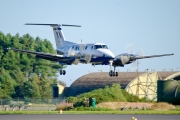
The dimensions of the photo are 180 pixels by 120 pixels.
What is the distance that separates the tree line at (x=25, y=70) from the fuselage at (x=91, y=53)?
150 ft

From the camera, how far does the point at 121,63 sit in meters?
91.1

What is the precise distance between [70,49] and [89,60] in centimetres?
528

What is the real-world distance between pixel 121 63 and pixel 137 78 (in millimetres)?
37106

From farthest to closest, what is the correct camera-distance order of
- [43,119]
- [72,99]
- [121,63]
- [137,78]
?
1. [137,78]
2. [72,99]
3. [121,63]
4. [43,119]

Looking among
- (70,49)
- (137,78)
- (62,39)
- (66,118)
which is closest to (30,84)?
(137,78)

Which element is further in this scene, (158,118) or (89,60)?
(89,60)

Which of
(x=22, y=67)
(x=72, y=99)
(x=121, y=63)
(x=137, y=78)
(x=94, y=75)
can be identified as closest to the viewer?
(x=121, y=63)

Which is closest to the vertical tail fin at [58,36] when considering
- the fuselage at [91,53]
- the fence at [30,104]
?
the fence at [30,104]

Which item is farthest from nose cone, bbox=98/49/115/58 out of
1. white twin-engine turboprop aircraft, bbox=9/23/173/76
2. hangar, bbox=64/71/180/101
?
hangar, bbox=64/71/180/101

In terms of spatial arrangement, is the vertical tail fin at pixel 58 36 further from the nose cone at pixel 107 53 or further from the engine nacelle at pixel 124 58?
the engine nacelle at pixel 124 58

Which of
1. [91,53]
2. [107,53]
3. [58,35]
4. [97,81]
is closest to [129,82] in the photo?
[97,81]

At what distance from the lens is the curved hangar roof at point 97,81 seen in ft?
425

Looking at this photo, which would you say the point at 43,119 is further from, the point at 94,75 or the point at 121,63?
the point at 94,75

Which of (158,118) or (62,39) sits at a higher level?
(62,39)
